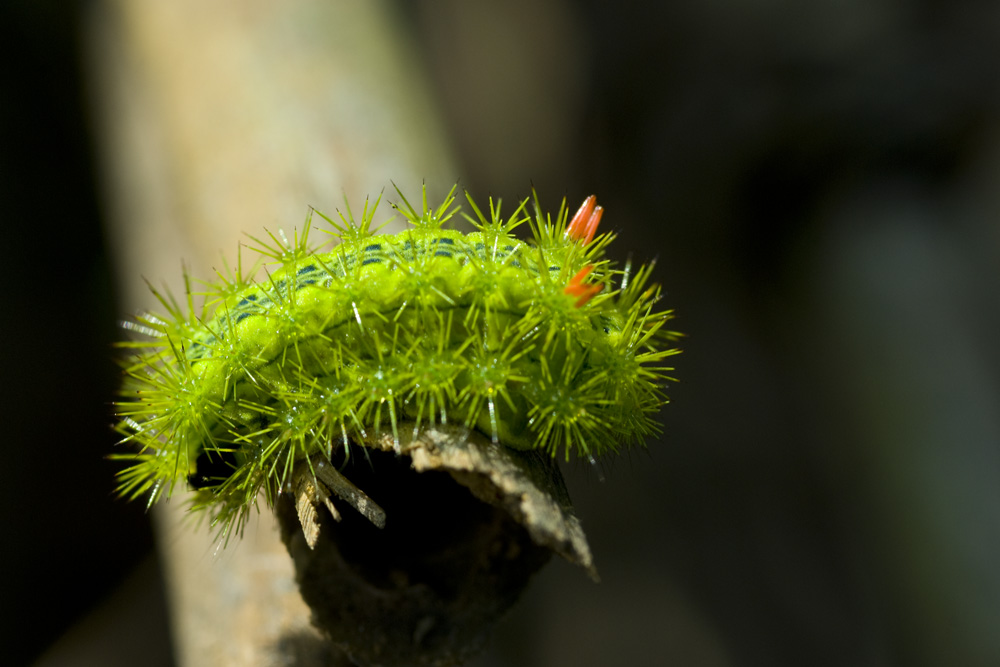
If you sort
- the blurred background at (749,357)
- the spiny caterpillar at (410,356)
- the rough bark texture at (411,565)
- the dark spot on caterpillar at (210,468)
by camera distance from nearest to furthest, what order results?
the spiny caterpillar at (410,356)
the rough bark texture at (411,565)
the dark spot on caterpillar at (210,468)
the blurred background at (749,357)

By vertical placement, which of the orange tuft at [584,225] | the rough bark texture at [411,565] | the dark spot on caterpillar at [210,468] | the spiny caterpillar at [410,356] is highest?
the orange tuft at [584,225]

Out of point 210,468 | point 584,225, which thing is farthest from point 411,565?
point 584,225

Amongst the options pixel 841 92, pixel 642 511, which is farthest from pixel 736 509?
pixel 841 92

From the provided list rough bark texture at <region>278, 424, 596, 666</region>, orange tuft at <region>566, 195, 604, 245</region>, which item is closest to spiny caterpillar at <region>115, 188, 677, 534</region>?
orange tuft at <region>566, 195, 604, 245</region>

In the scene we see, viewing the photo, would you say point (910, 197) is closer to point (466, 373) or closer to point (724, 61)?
point (724, 61)

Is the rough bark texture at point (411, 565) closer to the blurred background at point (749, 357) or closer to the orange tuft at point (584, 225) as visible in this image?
the orange tuft at point (584, 225)

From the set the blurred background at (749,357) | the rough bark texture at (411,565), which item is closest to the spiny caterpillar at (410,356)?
the rough bark texture at (411,565)
